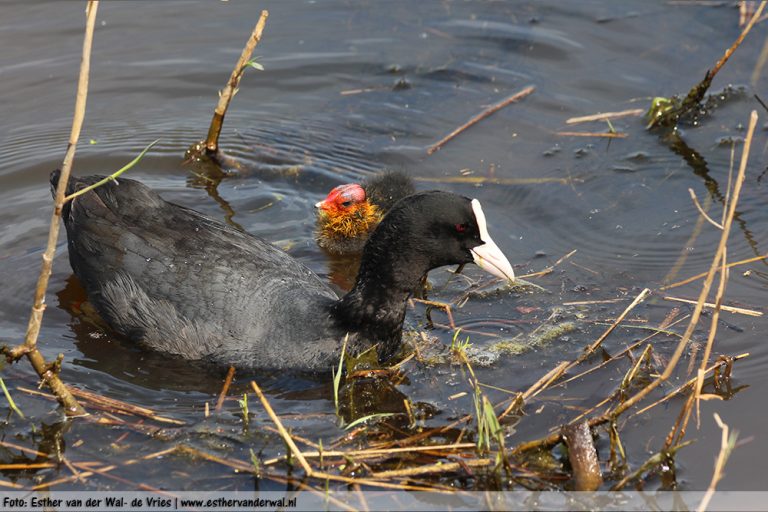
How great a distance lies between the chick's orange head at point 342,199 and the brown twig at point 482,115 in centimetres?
98

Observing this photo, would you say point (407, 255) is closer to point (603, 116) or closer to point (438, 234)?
point (438, 234)

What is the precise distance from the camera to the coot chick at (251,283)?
4.44m

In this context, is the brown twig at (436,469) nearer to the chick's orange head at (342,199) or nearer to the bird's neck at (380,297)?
the bird's neck at (380,297)

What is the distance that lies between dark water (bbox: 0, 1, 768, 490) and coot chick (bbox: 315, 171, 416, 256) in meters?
0.17

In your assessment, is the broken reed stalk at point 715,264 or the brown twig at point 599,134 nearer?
the broken reed stalk at point 715,264

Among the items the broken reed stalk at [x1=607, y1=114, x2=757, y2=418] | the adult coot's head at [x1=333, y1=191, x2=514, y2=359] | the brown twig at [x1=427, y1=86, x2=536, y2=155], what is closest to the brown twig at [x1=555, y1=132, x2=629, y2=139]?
the brown twig at [x1=427, y1=86, x2=536, y2=155]

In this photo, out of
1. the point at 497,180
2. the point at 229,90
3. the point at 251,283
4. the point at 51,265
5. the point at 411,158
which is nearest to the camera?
the point at 51,265

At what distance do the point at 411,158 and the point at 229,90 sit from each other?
1.34 m

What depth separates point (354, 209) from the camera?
5.77m

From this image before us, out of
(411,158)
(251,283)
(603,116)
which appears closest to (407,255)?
(251,283)

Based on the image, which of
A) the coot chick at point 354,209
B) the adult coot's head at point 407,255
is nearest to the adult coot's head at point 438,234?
the adult coot's head at point 407,255

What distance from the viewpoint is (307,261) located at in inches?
230

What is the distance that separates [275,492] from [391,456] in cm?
47

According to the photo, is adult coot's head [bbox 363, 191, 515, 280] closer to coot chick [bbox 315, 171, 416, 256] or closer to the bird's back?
the bird's back
